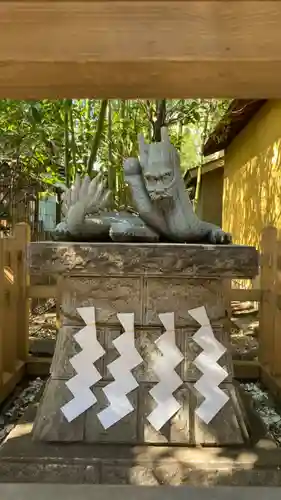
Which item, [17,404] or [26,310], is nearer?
[17,404]

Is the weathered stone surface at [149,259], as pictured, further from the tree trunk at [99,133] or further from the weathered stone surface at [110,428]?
the tree trunk at [99,133]

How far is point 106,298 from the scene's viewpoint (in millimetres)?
3006

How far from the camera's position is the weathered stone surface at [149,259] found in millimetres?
2873

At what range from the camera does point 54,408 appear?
9.53ft

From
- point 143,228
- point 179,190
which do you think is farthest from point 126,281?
point 179,190

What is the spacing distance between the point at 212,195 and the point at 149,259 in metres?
11.4

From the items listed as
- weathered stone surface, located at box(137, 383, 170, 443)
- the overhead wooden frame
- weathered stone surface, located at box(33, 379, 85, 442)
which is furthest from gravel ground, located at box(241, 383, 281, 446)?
the overhead wooden frame

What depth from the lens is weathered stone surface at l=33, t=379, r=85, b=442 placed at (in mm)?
2848

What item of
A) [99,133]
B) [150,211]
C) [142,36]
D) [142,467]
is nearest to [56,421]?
[142,467]

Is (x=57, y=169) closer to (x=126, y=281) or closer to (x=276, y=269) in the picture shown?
(x=276, y=269)

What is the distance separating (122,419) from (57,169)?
6.12m

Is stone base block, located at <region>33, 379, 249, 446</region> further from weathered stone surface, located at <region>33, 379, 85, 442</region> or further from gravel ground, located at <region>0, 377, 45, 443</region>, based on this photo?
gravel ground, located at <region>0, 377, 45, 443</region>

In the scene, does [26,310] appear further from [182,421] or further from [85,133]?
[85,133]

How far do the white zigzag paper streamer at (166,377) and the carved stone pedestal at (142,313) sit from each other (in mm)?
30
